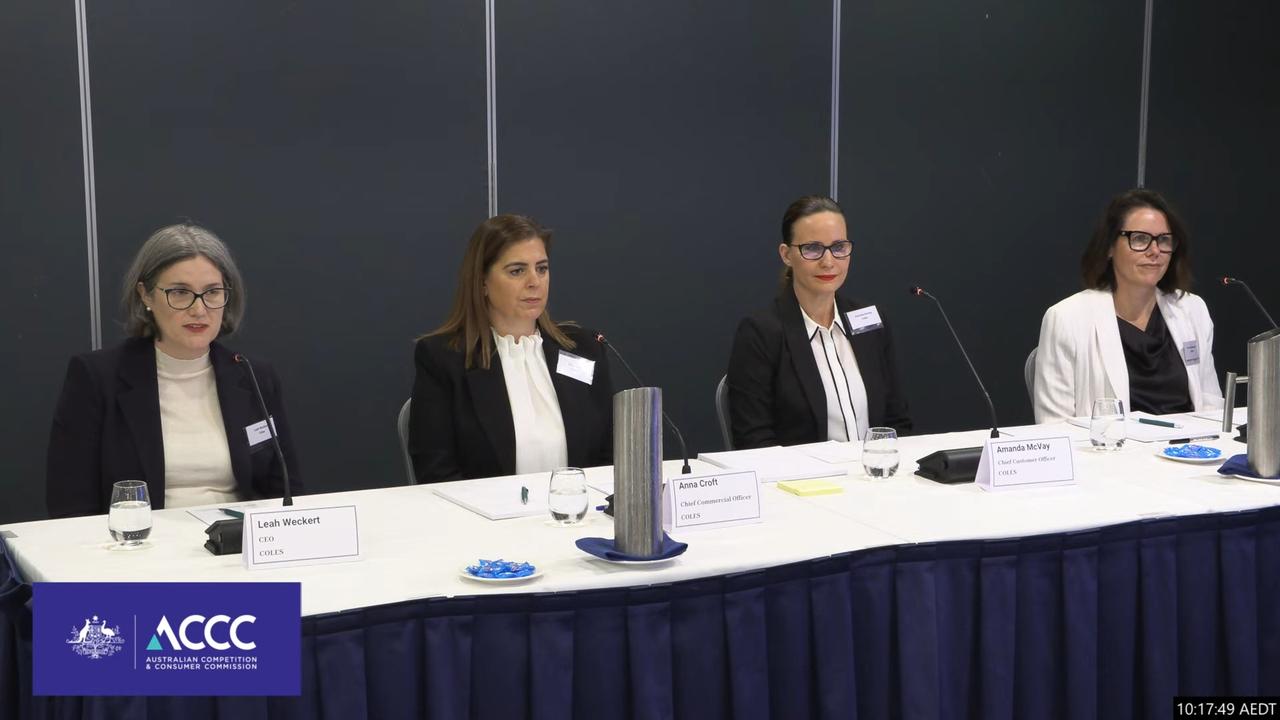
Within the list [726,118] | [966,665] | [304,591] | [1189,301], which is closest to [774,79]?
[726,118]

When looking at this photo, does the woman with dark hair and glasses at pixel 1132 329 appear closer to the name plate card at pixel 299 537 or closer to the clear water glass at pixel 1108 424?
the clear water glass at pixel 1108 424

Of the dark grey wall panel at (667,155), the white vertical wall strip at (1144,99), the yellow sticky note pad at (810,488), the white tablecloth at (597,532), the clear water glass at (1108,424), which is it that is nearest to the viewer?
the white tablecloth at (597,532)

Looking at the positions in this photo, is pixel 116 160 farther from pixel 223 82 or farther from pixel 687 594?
pixel 687 594

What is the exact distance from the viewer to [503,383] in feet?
10.3

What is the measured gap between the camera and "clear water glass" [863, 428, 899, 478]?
107 inches

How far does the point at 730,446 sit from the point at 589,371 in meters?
0.49

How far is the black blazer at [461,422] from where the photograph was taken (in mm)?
3100

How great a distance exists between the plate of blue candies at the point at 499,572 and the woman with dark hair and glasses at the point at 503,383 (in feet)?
3.61

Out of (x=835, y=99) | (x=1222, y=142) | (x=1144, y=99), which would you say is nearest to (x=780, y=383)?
A: (x=835, y=99)

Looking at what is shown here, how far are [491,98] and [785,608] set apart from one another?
285cm

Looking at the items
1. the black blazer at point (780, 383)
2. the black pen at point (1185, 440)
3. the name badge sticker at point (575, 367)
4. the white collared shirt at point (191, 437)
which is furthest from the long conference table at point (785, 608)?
the black blazer at point (780, 383)

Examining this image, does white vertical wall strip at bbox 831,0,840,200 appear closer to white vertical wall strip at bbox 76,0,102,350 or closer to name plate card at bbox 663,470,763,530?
white vertical wall strip at bbox 76,0,102,350

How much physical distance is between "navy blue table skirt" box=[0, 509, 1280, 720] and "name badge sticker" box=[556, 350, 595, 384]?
1.25 m

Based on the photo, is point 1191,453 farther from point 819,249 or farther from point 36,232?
point 36,232
